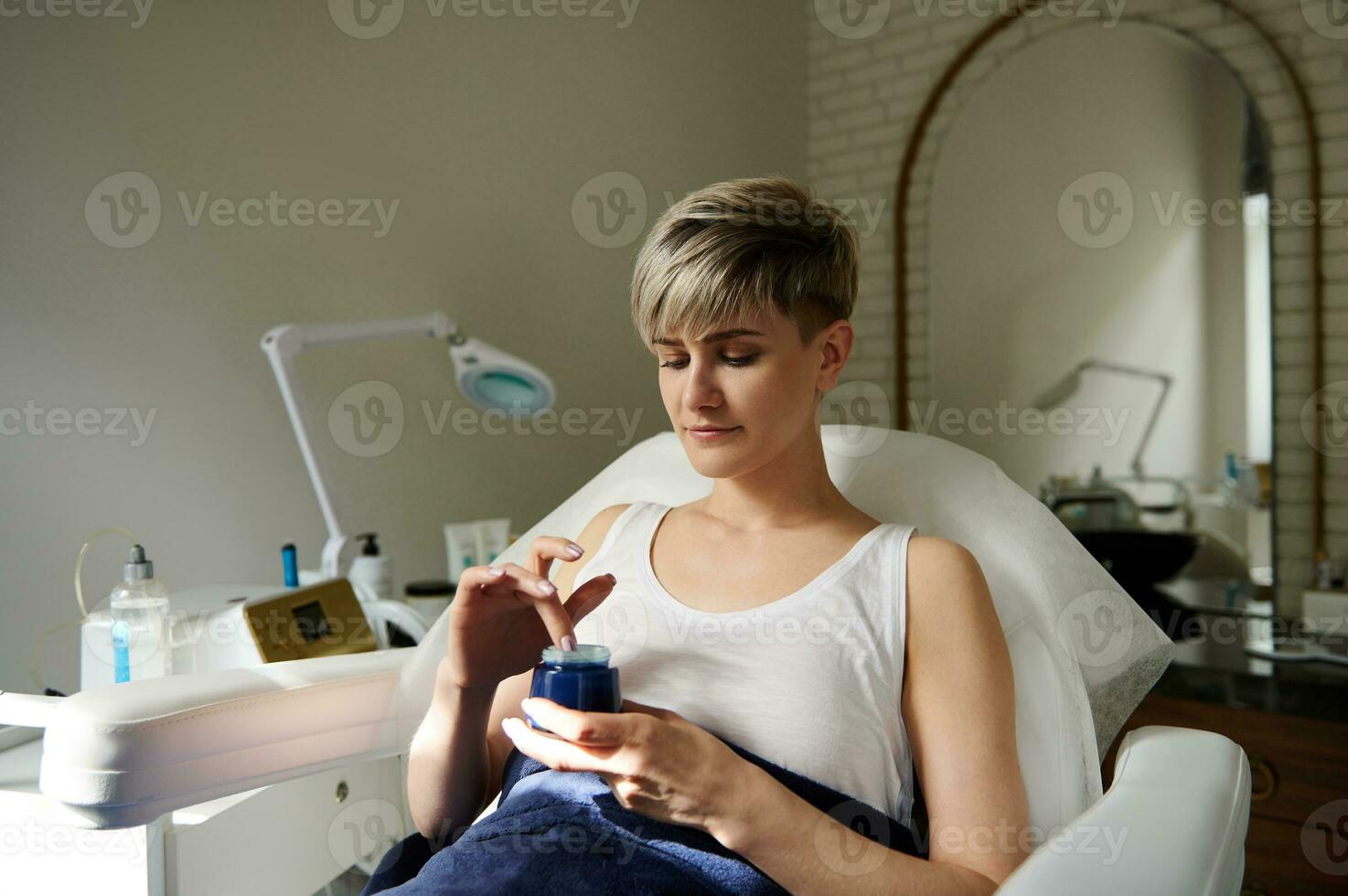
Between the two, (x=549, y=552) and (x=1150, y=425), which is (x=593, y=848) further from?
(x=1150, y=425)

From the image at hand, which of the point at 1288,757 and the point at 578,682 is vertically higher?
the point at 578,682

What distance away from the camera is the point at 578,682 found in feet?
2.67

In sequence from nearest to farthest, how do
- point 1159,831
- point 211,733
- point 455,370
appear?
point 1159,831
point 211,733
point 455,370

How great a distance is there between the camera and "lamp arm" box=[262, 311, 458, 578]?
1.56 meters

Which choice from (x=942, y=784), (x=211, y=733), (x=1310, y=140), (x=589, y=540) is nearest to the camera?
(x=942, y=784)

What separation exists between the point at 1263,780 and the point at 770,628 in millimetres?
1127

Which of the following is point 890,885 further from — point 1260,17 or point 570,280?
point 1260,17

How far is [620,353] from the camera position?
259cm

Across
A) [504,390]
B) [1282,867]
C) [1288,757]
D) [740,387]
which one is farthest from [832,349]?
[1282,867]

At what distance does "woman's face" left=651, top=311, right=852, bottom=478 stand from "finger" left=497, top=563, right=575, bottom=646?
20 centimetres

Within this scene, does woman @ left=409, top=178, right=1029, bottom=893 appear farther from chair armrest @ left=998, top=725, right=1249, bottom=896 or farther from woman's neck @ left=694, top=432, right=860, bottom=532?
chair armrest @ left=998, top=725, right=1249, bottom=896

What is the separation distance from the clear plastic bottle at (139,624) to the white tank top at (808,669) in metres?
0.62

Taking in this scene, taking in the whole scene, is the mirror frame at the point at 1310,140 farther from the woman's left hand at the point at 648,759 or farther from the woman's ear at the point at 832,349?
the woman's left hand at the point at 648,759

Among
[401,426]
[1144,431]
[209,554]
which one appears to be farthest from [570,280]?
[1144,431]
